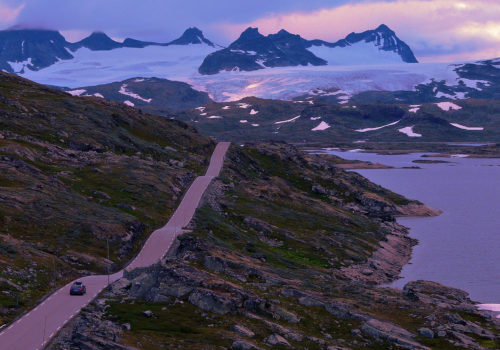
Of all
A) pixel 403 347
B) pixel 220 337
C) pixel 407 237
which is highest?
pixel 220 337

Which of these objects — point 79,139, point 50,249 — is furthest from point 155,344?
point 79,139

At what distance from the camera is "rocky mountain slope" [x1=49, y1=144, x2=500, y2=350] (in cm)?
4566

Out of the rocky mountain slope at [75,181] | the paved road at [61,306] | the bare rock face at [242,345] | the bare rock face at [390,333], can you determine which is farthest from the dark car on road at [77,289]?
the bare rock face at [390,333]

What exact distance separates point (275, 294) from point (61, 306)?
18.1 metres

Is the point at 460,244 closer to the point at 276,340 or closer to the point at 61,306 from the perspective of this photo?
the point at 276,340

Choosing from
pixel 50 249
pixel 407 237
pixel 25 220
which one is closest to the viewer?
pixel 50 249

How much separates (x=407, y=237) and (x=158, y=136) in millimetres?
48418

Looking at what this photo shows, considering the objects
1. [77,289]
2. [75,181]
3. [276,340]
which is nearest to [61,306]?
[77,289]

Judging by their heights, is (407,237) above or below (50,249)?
below

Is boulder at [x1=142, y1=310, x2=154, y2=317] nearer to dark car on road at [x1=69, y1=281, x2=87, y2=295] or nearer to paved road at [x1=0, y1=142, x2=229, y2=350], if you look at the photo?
paved road at [x1=0, y1=142, x2=229, y2=350]

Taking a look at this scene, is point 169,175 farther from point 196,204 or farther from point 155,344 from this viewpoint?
point 155,344

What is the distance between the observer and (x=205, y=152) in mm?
134750

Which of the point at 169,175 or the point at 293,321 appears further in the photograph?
the point at 169,175

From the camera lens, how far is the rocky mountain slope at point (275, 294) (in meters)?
45.7
